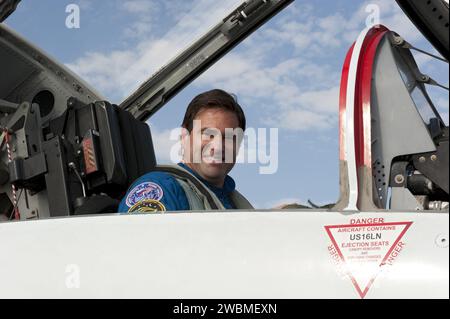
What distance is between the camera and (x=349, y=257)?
155 cm

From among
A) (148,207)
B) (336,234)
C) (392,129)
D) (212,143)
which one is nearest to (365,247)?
(336,234)

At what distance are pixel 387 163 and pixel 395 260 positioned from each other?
0.93ft

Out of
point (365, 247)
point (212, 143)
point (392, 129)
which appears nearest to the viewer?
point (365, 247)

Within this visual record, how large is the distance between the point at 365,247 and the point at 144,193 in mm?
713

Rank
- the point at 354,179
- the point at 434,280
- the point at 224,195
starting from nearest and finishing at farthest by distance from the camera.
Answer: the point at 434,280, the point at 354,179, the point at 224,195

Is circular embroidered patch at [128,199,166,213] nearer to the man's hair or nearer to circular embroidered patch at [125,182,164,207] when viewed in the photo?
circular embroidered patch at [125,182,164,207]

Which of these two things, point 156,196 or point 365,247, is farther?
point 156,196

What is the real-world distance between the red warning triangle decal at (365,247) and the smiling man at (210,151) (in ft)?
1.67

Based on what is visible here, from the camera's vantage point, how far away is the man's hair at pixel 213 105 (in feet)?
7.36

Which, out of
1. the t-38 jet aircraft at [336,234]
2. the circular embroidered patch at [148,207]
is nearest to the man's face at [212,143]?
the circular embroidered patch at [148,207]

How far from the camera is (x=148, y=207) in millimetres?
1878

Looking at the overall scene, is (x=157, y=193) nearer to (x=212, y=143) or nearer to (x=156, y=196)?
(x=156, y=196)
